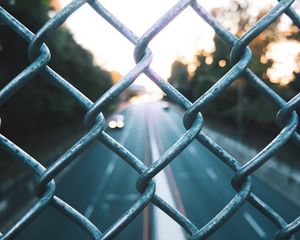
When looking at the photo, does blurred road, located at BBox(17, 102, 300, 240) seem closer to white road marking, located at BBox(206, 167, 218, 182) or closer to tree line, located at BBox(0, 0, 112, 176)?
white road marking, located at BBox(206, 167, 218, 182)

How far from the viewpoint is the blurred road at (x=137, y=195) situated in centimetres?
1515

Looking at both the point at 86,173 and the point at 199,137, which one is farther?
the point at 86,173

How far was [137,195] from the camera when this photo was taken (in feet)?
67.1

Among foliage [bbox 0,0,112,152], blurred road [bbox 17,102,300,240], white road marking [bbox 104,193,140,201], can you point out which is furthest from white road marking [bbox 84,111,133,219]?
foliage [bbox 0,0,112,152]

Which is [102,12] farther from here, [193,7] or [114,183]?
[114,183]

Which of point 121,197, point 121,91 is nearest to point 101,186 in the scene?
point 121,197

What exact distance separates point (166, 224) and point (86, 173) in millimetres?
11298

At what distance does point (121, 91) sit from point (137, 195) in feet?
64.6

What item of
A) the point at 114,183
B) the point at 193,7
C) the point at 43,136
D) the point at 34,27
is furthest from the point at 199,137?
the point at 43,136

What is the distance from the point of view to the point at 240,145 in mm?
27438

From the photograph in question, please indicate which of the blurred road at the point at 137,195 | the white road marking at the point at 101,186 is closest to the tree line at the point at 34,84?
the blurred road at the point at 137,195

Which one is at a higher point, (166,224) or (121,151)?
(121,151)

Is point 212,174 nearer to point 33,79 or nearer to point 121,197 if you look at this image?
point 121,197

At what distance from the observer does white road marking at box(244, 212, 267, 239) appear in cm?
1473
